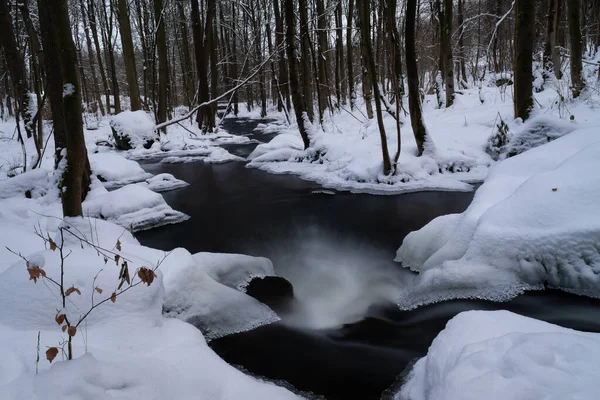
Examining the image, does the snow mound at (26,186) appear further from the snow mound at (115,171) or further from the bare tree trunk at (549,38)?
the bare tree trunk at (549,38)

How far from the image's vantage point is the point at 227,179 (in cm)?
1045

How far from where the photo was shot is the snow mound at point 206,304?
11.0ft

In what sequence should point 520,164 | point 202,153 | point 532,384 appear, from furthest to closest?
1. point 202,153
2. point 520,164
3. point 532,384

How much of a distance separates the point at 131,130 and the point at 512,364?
52.3 ft

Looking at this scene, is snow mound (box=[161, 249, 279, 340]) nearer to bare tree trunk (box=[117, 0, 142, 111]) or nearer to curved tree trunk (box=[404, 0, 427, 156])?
curved tree trunk (box=[404, 0, 427, 156])

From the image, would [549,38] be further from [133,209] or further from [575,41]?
[133,209]

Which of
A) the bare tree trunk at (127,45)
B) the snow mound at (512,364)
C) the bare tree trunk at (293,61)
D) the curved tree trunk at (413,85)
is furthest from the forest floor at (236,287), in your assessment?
the bare tree trunk at (127,45)

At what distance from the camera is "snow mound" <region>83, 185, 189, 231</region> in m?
6.58

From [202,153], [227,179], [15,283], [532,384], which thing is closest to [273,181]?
[227,179]

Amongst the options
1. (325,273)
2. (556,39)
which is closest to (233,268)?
(325,273)

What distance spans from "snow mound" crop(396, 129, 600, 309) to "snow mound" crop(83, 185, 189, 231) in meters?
4.72

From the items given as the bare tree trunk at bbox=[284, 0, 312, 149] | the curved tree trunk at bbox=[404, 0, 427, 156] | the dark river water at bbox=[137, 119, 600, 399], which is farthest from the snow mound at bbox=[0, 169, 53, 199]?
the curved tree trunk at bbox=[404, 0, 427, 156]

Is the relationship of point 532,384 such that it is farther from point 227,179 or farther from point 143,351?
point 227,179

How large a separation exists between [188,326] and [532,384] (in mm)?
2280
